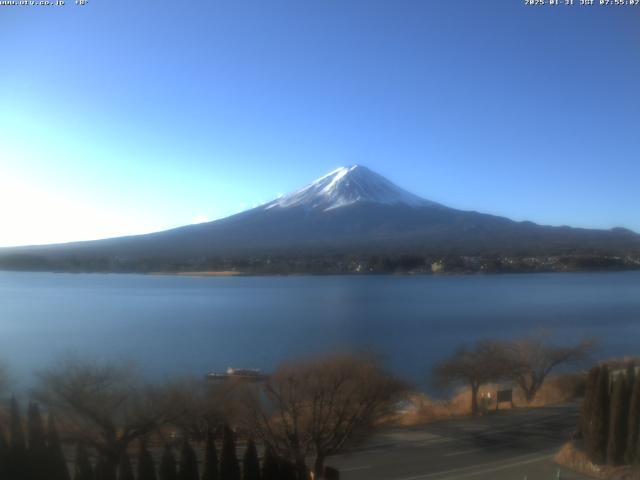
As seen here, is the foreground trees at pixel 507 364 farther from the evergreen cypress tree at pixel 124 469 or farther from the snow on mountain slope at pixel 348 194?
the snow on mountain slope at pixel 348 194

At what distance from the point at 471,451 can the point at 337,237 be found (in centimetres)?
5230

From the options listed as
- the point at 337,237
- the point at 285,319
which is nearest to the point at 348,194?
the point at 337,237

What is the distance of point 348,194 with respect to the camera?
2835 inches

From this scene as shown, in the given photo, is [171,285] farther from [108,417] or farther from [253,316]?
[108,417]

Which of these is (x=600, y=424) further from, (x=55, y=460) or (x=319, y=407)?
(x=55, y=460)

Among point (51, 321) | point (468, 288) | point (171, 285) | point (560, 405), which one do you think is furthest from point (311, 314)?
point (171, 285)

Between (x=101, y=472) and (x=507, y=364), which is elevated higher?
(x=101, y=472)

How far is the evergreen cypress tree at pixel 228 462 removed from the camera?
5090 mm

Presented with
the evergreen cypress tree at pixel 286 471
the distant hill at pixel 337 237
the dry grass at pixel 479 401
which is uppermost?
the distant hill at pixel 337 237

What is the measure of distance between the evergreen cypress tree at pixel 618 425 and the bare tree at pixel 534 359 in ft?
14.5

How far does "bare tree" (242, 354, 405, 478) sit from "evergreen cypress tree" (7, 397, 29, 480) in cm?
204

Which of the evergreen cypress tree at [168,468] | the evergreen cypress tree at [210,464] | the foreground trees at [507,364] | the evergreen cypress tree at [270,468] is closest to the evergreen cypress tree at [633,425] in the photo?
the evergreen cypress tree at [270,468]

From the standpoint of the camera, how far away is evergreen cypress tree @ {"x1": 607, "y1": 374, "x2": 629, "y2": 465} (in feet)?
19.2

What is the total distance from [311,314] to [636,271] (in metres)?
31.9
